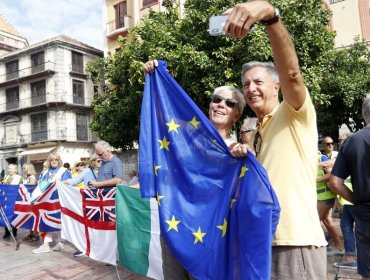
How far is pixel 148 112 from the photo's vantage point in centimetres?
271

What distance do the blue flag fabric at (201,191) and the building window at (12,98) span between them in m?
39.1

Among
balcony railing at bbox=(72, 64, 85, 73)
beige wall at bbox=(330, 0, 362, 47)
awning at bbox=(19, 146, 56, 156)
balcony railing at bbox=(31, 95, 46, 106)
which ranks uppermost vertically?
balcony railing at bbox=(72, 64, 85, 73)

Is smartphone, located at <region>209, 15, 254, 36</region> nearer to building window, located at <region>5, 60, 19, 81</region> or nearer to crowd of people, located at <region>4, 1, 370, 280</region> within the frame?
crowd of people, located at <region>4, 1, 370, 280</region>

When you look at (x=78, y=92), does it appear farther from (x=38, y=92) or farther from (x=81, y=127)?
(x=38, y=92)

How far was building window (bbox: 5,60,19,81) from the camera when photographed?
38094 millimetres

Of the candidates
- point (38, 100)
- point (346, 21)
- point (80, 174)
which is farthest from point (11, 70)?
point (80, 174)

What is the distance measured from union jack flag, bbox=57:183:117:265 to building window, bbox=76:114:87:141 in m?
31.2

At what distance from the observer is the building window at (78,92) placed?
1420 inches

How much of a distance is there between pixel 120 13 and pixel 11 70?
16.2 metres

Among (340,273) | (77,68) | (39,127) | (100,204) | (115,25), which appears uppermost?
(115,25)

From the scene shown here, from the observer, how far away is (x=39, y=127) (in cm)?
3634

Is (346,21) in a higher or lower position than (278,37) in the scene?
higher

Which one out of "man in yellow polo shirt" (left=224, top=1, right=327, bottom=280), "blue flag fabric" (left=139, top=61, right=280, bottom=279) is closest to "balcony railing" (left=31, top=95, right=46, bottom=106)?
"blue flag fabric" (left=139, top=61, right=280, bottom=279)

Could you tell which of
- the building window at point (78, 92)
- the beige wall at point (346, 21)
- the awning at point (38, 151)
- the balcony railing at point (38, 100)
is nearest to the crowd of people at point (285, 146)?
the beige wall at point (346, 21)
